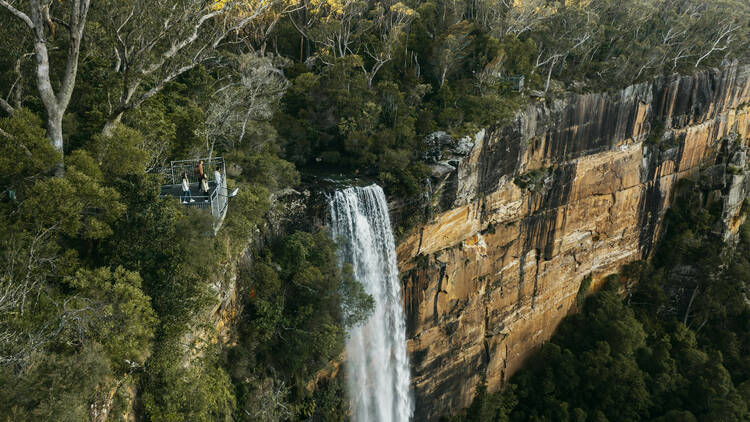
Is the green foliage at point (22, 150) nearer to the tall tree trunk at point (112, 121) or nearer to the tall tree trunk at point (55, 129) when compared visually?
the tall tree trunk at point (55, 129)

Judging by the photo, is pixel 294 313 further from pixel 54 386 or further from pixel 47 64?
pixel 47 64

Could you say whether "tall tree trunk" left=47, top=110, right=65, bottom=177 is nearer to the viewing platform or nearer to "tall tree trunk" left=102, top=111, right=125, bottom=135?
"tall tree trunk" left=102, top=111, right=125, bottom=135

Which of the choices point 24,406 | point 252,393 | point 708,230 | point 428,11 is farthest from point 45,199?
point 708,230

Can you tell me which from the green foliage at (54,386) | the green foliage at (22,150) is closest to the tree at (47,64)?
the green foliage at (22,150)

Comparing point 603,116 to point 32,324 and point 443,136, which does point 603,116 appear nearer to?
point 443,136

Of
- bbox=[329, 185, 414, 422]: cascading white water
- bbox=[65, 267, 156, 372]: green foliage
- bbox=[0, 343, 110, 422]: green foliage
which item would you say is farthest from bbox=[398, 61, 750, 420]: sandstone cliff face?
bbox=[0, 343, 110, 422]: green foliage

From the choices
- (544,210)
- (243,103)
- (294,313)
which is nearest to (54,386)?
(294,313)

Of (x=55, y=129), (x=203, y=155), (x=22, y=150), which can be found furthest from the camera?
(x=203, y=155)
